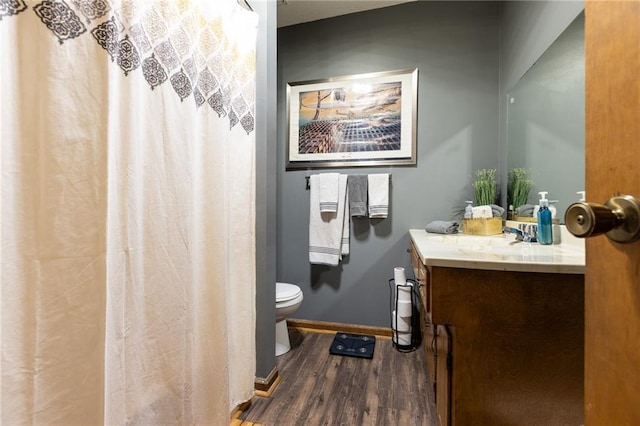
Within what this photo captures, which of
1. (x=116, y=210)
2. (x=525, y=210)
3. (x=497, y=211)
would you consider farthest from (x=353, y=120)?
(x=116, y=210)

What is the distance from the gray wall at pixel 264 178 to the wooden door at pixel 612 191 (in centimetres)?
121

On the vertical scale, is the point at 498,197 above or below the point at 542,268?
above

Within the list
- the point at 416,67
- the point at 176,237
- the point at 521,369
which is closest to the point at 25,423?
the point at 176,237

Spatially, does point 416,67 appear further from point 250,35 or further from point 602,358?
point 602,358

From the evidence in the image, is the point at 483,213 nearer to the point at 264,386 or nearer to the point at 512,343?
the point at 512,343

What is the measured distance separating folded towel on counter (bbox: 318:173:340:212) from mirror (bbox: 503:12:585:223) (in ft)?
3.90

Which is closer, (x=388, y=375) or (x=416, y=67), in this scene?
(x=388, y=375)

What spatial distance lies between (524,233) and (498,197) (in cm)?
66

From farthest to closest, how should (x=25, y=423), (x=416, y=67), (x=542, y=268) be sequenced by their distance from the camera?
(x=416, y=67)
(x=542, y=268)
(x=25, y=423)

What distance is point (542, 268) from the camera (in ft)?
2.64

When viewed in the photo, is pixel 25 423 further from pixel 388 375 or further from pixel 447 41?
pixel 447 41

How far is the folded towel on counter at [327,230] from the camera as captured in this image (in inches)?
82.8

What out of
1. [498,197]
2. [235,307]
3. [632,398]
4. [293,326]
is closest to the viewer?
[632,398]

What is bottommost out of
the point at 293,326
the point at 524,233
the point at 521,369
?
the point at 293,326
